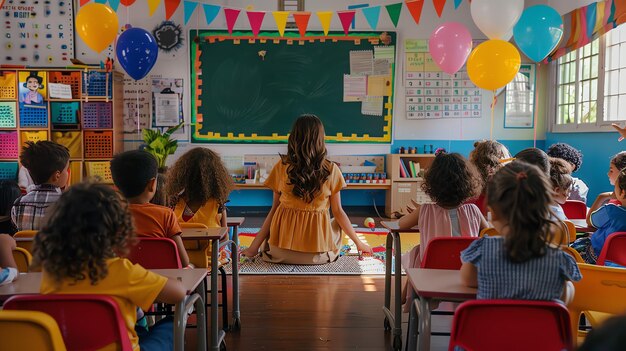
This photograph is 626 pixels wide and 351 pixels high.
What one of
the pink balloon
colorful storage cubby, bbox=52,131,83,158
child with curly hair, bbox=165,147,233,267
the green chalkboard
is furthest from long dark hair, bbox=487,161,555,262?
colorful storage cubby, bbox=52,131,83,158

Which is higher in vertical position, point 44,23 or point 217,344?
point 44,23

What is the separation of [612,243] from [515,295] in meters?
0.91

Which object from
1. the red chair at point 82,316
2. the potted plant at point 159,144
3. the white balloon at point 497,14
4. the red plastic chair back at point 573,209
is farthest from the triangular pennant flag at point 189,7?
the red chair at point 82,316

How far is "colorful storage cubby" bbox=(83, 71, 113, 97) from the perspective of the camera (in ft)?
20.5

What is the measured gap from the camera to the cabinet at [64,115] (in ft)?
20.2

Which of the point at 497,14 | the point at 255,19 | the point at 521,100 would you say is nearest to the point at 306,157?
the point at 497,14

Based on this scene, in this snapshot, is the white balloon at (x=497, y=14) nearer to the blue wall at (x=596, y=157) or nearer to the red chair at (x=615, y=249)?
the blue wall at (x=596, y=157)

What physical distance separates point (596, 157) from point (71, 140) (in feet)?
19.2

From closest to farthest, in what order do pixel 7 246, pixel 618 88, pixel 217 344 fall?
pixel 7 246, pixel 217 344, pixel 618 88

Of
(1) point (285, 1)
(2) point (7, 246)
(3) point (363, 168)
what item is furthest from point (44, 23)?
(2) point (7, 246)

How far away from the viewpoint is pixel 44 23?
257 inches

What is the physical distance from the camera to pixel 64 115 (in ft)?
20.6

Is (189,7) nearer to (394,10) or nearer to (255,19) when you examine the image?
(255,19)

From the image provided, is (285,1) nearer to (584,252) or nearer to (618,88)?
(618,88)
